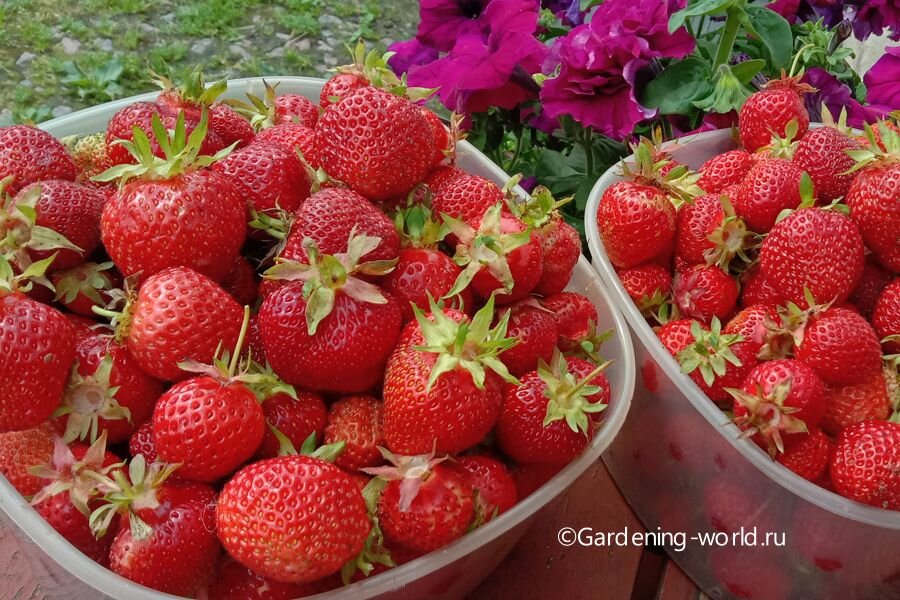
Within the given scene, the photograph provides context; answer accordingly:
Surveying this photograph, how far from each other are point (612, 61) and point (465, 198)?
0.40 metres

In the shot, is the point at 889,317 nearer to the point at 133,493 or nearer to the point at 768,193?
the point at 768,193

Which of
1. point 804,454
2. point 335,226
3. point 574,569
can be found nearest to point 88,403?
point 335,226

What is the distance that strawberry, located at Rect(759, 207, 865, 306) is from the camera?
2.64 feet

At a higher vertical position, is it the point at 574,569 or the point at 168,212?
the point at 168,212

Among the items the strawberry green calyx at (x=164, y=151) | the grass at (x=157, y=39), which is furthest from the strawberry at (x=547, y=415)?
the grass at (x=157, y=39)

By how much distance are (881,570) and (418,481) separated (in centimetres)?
46

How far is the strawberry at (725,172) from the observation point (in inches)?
38.5

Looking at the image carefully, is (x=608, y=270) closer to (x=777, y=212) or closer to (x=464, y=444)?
(x=777, y=212)

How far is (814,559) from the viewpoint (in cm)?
76

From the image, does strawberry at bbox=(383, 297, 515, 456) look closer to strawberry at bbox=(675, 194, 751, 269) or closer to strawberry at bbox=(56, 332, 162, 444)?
strawberry at bbox=(56, 332, 162, 444)

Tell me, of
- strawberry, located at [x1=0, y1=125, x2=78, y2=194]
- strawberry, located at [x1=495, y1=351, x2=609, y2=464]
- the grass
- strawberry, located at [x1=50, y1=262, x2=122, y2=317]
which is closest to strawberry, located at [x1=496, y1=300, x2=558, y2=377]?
strawberry, located at [x1=495, y1=351, x2=609, y2=464]

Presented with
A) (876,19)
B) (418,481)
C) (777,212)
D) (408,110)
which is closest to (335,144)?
(408,110)

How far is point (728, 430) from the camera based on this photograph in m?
0.74

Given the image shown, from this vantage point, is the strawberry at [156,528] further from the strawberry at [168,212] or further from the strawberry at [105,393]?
the strawberry at [168,212]
